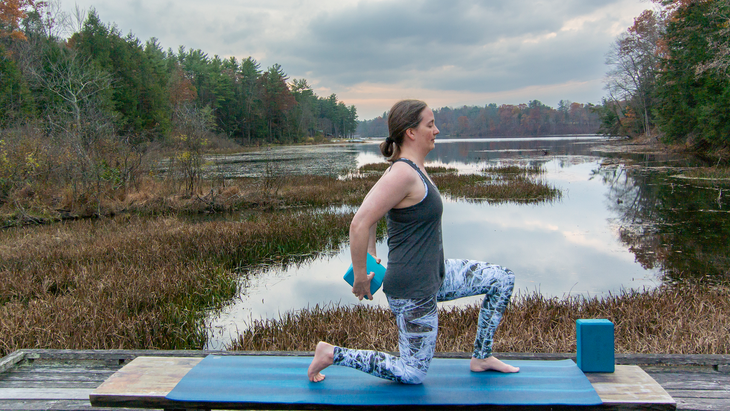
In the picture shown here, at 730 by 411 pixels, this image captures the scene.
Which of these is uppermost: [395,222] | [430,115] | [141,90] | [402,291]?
[141,90]

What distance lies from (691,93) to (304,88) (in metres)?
84.7

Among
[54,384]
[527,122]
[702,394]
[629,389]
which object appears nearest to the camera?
[629,389]

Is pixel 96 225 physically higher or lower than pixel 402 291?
lower

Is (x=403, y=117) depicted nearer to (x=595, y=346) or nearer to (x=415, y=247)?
(x=415, y=247)

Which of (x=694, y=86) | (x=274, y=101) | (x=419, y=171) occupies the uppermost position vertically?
(x=274, y=101)

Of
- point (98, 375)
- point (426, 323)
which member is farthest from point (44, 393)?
point (426, 323)

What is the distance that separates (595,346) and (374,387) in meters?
1.31

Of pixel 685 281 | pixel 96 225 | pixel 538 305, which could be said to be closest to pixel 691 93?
pixel 685 281

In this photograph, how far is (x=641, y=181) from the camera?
62.6ft

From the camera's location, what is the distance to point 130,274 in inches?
275

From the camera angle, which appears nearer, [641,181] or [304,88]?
[641,181]

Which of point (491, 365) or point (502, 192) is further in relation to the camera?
point (502, 192)

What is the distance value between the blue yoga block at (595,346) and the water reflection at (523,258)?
12.9 ft

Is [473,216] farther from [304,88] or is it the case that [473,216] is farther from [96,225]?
[304,88]
